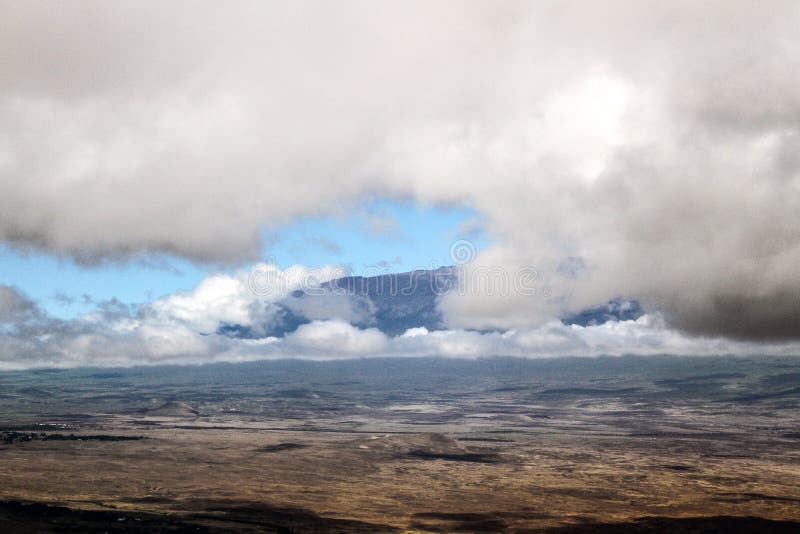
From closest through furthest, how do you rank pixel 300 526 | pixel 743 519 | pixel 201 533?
pixel 201 533 < pixel 300 526 < pixel 743 519

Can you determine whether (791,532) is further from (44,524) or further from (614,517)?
(44,524)

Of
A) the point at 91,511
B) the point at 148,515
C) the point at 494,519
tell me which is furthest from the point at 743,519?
the point at 91,511

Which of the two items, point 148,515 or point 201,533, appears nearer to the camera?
point 201,533

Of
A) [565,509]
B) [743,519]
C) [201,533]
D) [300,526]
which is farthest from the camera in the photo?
[565,509]

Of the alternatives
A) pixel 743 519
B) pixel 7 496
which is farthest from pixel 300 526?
pixel 743 519

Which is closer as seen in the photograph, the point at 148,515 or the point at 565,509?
the point at 148,515

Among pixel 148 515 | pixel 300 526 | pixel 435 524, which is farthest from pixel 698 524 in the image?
pixel 148 515

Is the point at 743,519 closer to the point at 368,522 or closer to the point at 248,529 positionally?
the point at 368,522

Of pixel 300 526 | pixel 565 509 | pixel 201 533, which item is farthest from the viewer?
pixel 565 509

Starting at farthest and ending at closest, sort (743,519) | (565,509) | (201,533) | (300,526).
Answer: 1. (565,509)
2. (743,519)
3. (300,526)
4. (201,533)
